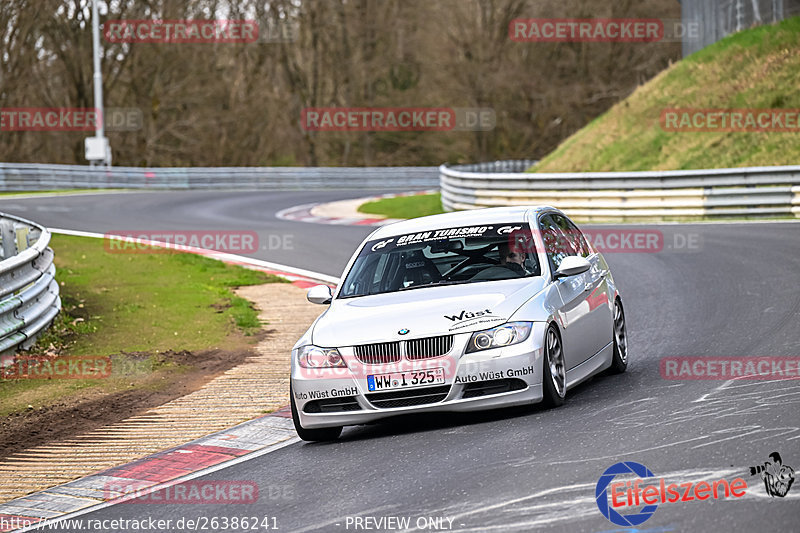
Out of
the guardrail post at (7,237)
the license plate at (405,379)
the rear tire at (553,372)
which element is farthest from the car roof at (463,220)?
the guardrail post at (7,237)

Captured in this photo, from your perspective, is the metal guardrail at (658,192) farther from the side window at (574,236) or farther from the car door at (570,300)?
the car door at (570,300)

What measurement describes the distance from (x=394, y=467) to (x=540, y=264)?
2545 millimetres

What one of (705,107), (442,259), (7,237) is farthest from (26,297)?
(705,107)

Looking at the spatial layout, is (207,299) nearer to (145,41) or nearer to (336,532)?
(336,532)

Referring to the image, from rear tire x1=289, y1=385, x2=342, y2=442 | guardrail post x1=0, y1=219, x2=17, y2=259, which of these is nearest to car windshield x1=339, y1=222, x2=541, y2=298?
rear tire x1=289, y1=385, x2=342, y2=442

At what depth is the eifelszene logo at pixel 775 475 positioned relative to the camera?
18.7ft

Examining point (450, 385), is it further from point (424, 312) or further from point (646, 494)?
point (646, 494)

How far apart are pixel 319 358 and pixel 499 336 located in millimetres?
1258

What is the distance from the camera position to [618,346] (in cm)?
980

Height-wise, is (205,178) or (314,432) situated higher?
(314,432)

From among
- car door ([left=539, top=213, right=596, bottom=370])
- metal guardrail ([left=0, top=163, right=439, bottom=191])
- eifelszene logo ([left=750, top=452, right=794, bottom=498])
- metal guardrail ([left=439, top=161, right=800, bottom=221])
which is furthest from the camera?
metal guardrail ([left=0, top=163, right=439, bottom=191])

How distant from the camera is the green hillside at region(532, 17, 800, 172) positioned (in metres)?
28.8

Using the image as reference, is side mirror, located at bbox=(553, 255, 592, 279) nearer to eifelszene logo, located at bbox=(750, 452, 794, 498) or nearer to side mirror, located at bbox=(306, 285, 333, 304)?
side mirror, located at bbox=(306, 285, 333, 304)

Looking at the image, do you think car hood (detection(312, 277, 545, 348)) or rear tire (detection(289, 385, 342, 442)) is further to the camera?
rear tire (detection(289, 385, 342, 442))
